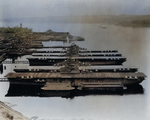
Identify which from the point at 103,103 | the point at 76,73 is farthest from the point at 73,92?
the point at 103,103

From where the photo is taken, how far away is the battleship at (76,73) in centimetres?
207

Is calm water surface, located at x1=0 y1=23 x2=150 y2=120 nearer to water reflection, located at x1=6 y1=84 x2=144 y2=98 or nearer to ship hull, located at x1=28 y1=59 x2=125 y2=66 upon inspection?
water reflection, located at x1=6 y1=84 x2=144 y2=98

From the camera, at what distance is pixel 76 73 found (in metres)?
2.07

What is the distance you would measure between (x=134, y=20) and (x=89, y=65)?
2.71 ft

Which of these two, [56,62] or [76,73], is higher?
[56,62]

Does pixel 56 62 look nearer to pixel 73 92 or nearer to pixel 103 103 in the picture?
pixel 73 92

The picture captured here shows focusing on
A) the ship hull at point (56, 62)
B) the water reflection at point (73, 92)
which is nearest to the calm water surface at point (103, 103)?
the water reflection at point (73, 92)

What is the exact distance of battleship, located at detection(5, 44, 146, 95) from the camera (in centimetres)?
207

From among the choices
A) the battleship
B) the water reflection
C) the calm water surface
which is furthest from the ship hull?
the water reflection

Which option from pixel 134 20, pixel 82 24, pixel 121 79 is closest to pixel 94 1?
pixel 82 24

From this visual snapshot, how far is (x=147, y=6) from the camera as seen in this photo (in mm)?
1954

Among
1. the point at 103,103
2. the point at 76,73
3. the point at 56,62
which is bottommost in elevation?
the point at 103,103

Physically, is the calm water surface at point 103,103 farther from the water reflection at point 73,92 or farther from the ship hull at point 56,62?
the ship hull at point 56,62

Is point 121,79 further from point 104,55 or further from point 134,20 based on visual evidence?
point 134,20
